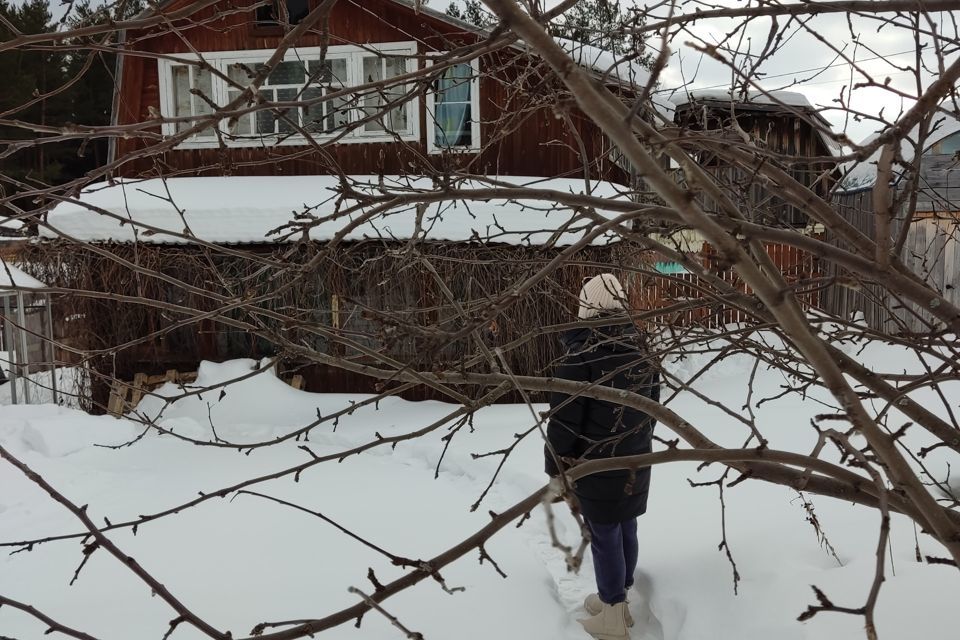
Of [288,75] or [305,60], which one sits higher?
[305,60]

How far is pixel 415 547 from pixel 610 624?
66.2 inches

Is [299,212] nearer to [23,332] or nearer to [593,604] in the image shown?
[23,332]

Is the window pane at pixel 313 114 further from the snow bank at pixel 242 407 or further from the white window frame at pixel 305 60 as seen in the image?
the snow bank at pixel 242 407

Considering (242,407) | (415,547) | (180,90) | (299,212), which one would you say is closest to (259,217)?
(299,212)

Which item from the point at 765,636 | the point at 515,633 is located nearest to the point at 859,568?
the point at 765,636

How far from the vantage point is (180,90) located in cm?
1120

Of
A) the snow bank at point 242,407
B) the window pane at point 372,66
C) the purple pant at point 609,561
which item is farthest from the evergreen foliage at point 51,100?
the purple pant at point 609,561

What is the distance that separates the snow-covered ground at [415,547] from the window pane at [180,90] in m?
5.49

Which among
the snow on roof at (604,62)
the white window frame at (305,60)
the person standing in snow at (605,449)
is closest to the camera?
the snow on roof at (604,62)

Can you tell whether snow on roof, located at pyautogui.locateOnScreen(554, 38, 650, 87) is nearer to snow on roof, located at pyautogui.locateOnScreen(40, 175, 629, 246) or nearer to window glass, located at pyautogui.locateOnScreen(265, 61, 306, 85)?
snow on roof, located at pyautogui.locateOnScreen(40, 175, 629, 246)

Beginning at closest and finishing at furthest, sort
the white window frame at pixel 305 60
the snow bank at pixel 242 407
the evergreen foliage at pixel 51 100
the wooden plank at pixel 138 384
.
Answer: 1. the snow bank at pixel 242 407
2. the wooden plank at pixel 138 384
3. the white window frame at pixel 305 60
4. the evergreen foliage at pixel 51 100

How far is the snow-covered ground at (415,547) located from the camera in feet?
11.4

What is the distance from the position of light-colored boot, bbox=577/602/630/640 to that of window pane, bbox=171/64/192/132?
390 inches

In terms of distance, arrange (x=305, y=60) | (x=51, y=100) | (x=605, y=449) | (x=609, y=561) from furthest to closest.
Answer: (x=51, y=100)
(x=305, y=60)
(x=609, y=561)
(x=605, y=449)
